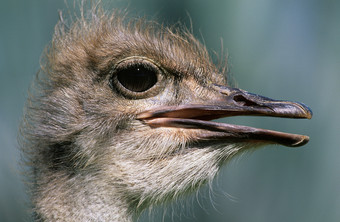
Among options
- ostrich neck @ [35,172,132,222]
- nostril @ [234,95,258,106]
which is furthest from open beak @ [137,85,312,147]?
ostrich neck @ [35,172,132,222]

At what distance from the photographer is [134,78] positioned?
2.41m

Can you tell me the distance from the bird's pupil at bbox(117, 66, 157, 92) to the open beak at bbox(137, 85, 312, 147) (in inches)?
5.6

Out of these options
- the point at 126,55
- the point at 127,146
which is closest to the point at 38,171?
the point at 127,146

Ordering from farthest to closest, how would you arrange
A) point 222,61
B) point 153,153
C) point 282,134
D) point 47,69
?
point 222,61, point 47,69, point 153,153, point 282,134

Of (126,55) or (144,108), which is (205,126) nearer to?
(144,108)

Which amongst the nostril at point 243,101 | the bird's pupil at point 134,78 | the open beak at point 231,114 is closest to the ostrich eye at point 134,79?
the bird's pupil at point 134,78

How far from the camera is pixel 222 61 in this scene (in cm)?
311

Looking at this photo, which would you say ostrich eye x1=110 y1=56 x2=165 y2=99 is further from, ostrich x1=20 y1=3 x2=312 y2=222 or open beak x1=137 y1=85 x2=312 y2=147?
open beak x1=137 y1=85 x2=312 y2=147

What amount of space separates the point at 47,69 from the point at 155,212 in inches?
42.7

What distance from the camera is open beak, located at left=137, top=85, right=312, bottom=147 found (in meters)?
2.20

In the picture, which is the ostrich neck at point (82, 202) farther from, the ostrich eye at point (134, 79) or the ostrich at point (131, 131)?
the ostrich eye at point (134, 79)

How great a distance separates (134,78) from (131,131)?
0.27 metres

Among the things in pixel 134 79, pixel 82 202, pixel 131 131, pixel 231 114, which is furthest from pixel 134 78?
pixel 82 202

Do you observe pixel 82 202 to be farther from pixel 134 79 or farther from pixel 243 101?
pixel 243 101
